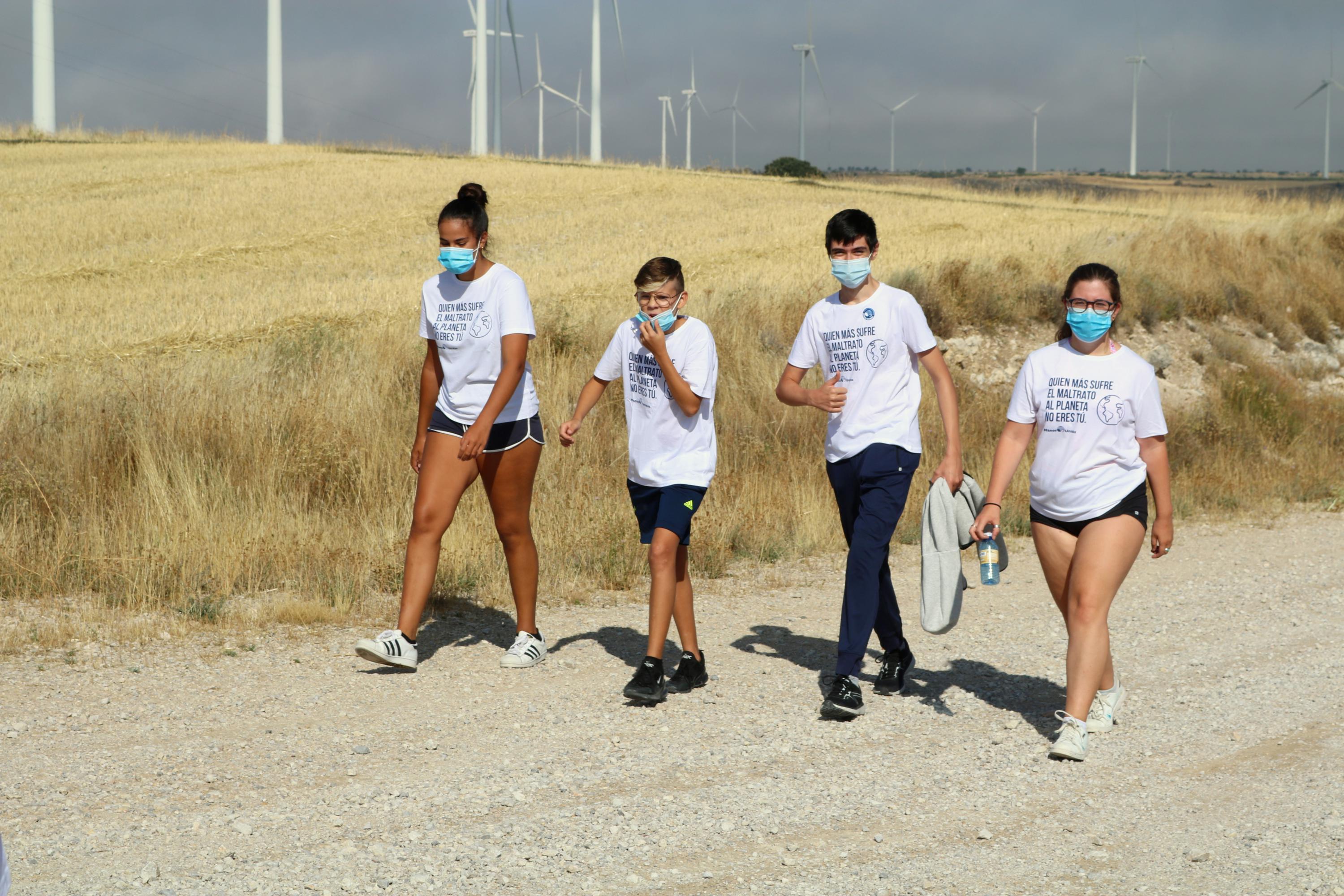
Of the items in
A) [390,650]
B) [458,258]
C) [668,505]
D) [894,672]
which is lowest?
[894,672]

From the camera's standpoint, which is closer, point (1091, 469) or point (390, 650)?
point (1091, 469)

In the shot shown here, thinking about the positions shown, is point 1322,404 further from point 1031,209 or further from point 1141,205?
point 1141,205

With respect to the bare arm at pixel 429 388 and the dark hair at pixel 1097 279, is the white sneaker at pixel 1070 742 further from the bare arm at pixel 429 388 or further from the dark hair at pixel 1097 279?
the bare arm at pixel 429 388

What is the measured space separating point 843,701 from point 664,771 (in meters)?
1.03

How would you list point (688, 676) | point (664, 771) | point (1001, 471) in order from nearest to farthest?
point (664, 771) < point (1001, 471) < point (688, 676)

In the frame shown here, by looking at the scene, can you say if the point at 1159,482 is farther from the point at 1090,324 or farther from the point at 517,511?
the point at 517,511

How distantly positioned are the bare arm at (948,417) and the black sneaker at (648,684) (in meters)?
1.50

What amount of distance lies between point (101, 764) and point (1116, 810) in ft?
12.3

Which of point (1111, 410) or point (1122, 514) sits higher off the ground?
point (1111, 410)

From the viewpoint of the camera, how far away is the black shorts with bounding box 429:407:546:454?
19.9ft

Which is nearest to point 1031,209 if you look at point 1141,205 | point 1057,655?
point 1141,205

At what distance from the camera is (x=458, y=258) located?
19.5 ft

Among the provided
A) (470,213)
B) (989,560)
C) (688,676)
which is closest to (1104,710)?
(989,560)

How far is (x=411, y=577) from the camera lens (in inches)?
238
